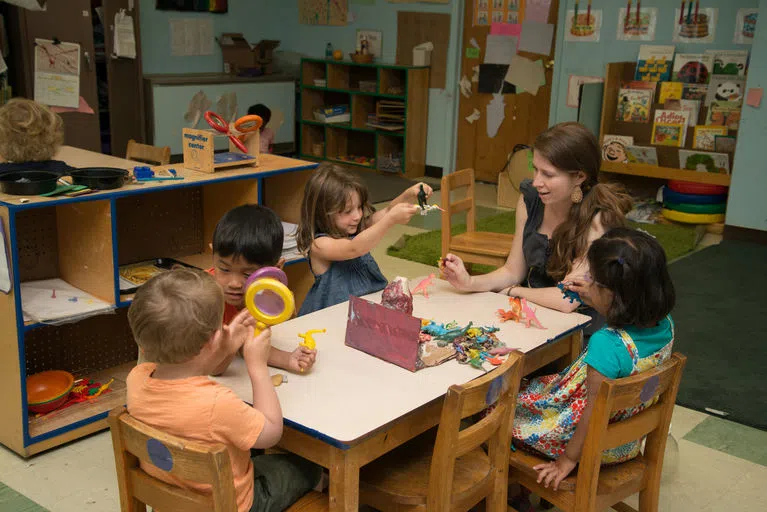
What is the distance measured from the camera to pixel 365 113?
825 cm

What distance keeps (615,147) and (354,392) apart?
16.5 feet

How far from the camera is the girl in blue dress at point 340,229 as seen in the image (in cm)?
243

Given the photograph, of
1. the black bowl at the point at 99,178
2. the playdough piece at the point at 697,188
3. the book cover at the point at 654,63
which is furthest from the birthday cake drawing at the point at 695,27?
the black bowl at the point at 99,178

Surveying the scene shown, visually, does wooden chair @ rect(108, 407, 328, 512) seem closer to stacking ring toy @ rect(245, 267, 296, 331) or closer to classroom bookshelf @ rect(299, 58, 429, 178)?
stacking ring toy @ rect(245, 267, 296, 331)

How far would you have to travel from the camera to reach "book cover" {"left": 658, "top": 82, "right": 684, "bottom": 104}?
19.7ft

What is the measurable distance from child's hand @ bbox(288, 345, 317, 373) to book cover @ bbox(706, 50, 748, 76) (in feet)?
16.5

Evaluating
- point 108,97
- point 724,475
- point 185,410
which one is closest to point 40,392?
point 185,410

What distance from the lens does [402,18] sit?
7.84 meters

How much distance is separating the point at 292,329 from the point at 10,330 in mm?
1023

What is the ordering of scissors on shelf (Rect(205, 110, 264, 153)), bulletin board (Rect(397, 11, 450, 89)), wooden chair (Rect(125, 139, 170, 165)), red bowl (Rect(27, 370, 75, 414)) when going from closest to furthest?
1. red bowl (Rect(27, 370, 75, 414))
2. scissors on shelf (Rect(205, 110, 264, 153))
3. wooden chair (Rect(125, 139, 170, 165))
4. bulletin board (Rect(397, 11, 450, 89))

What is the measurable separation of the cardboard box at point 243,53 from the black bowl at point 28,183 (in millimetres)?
6051

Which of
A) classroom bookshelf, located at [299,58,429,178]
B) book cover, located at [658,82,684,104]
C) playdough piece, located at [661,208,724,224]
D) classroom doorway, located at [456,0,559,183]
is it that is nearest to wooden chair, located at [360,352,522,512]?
playdough piece, located at [661,208,724,224]

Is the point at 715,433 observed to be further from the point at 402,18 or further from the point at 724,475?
the point at 402,18

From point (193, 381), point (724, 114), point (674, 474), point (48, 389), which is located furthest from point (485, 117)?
point (193, 381)
